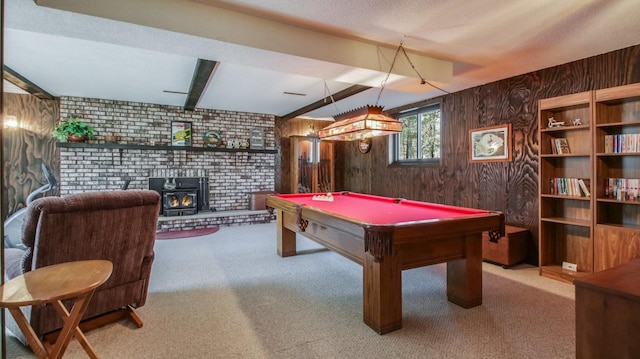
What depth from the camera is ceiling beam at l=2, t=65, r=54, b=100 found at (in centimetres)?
398

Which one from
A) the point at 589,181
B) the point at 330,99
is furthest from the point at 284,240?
the point at 589,181

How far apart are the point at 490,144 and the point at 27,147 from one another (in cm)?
749

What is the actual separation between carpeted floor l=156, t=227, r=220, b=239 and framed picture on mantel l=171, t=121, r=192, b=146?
5.96 ft

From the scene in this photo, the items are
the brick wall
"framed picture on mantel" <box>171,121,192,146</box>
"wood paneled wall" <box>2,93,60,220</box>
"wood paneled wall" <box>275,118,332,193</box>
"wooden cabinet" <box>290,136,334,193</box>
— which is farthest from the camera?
"wood paneled wall" <box>275,118,332,193</box>

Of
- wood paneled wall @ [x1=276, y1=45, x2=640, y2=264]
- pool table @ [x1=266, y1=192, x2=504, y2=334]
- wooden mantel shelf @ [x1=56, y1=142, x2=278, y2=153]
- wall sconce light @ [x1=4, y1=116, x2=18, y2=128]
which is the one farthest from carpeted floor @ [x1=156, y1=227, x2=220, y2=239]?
wood paneled wall @ [x1=276, y1=45, x2=640, y2=264]

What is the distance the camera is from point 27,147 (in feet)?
17.3

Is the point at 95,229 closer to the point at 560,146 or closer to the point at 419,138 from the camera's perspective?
the point at 560,146

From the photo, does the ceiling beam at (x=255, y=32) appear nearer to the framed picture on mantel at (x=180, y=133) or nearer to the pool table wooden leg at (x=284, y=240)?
the pool table wooden leg at (x=284, y=240)

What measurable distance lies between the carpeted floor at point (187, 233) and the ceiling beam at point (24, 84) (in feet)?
9.62

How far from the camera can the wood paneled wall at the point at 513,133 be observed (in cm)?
329

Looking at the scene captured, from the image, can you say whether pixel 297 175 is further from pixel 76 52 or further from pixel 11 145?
pixel 11 145

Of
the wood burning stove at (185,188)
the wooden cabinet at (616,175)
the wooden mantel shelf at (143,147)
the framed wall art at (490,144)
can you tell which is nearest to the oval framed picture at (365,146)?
the wooden mantel shelf at (143,147)

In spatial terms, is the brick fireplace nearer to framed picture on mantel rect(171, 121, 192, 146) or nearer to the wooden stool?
framed picture on mantel rect(171, 121, 192, 146)

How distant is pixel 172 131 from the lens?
6270 millimetres
